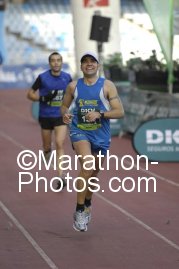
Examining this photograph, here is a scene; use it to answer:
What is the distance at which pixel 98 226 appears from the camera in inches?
451

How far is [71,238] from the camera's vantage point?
35.0 ft

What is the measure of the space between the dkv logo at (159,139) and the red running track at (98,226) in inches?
10.6

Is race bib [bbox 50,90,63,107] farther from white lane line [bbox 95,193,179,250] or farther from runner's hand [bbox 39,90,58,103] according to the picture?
white lane line [bbox 95,193,179,250]

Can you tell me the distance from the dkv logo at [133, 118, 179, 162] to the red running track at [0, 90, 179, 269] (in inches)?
10.6

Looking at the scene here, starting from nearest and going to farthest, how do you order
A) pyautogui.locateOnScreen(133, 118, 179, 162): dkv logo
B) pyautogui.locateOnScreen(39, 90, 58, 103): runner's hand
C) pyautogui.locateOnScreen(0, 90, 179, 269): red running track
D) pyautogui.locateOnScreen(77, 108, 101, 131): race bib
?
1. pyautogui.locateOnScreen(0, 90, 179, 269): red running track
2. pyautogui.locateOnScreen(77, 108, 101, 131): race bib
3. pyautogui.locateOnScreen(39, 90, 58, 103): runner's hand
4. pyautogui.locateOnScreen(133, 118, 179, 162): dkv logo

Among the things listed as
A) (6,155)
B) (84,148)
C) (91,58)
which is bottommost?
(6,155)

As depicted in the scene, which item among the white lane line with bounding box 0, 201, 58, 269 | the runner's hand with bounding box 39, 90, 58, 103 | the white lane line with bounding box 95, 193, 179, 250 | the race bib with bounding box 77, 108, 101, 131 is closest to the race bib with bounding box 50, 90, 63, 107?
the runner's hand with bounding box 39, 90, 58, 103

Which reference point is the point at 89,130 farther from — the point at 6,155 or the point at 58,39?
the point at 58,39

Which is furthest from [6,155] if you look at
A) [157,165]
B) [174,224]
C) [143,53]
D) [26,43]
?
[26,43]

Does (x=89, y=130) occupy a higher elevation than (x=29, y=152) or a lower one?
higher

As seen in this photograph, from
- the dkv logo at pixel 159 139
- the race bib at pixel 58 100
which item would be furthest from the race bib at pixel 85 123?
the dkv logo at pixel 159 139

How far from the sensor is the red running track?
31.2ft

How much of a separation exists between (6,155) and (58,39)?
28.1 meters
